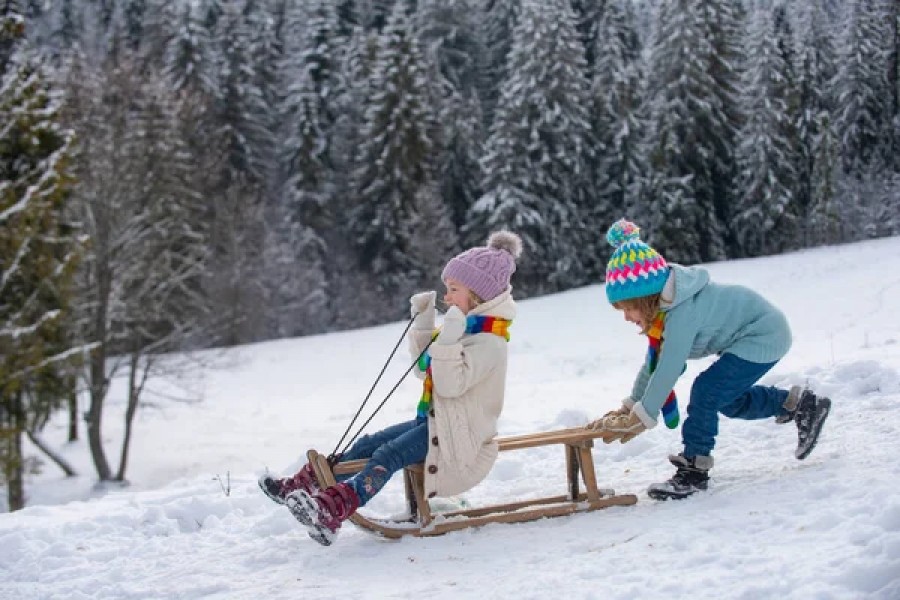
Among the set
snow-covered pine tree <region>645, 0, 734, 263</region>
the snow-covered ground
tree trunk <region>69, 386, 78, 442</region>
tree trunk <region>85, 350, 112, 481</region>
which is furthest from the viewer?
snow-covered pine tree <region>645, 0, 734, 263</region>

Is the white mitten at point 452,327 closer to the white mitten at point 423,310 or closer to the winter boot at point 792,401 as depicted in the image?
the white mitten at point 423,310

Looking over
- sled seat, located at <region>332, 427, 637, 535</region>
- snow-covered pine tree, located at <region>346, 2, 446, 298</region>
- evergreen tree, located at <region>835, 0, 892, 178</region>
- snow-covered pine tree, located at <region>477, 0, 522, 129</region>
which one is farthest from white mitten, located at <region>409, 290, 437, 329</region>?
snow-covered pine tree, located at <region>477, 0, 522, 129</region>

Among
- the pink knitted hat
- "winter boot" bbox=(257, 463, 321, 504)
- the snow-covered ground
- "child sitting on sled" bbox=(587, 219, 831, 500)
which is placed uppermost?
the pink knitted hat

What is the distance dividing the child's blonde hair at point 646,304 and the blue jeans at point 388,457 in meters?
1.30

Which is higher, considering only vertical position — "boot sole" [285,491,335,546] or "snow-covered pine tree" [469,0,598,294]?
"snow-covered pine tree" [469,0,598,294]

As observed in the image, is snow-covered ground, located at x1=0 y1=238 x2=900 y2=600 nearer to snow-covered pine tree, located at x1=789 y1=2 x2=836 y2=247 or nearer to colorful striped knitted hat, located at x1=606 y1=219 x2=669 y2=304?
colorful striped knitted hat, located at x1=606 y1=219 x2=669 y2=304

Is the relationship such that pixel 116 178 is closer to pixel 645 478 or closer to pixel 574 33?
pixel 645 478

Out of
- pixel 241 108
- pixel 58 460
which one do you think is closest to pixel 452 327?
pixel 58 460

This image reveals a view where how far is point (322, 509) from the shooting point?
422 centimetres

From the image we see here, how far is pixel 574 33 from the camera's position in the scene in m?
34.2

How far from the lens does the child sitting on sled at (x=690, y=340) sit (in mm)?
4570

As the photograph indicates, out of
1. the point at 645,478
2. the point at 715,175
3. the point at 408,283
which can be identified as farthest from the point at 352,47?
the point at 645,478

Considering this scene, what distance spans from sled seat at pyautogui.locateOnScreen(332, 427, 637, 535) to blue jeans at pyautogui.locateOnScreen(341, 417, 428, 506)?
0.13 metres

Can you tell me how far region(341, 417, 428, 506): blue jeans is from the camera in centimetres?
444
